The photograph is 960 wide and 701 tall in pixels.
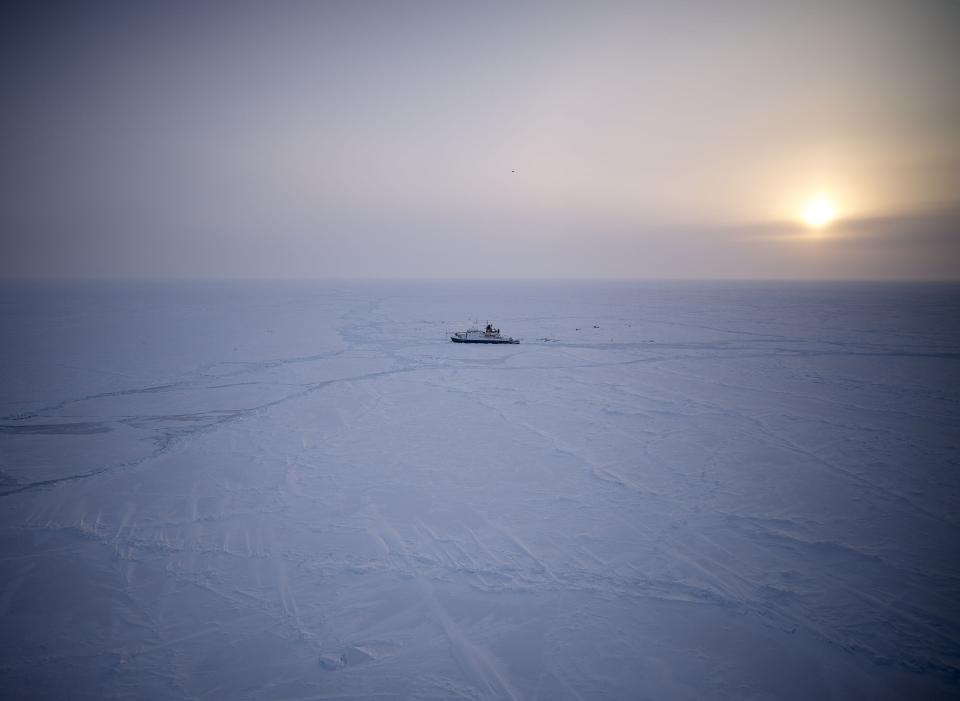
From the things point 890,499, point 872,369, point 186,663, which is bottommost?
point 186,663

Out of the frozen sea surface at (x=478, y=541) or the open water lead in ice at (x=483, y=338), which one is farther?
the open water lead in ice at (x=483, y=338)

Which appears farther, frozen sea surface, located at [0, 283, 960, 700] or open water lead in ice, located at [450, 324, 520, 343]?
open water lead in ice, located at [450, 324, 520, 343]

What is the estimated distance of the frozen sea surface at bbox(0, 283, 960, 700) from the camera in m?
5.28

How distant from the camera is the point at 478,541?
25.0 feet

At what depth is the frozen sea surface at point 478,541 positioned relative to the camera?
5281 millimetres

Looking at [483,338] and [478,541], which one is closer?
[478,541]

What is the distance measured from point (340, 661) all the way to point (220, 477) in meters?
6.11

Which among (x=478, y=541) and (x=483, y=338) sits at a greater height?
(x=483, y=338)

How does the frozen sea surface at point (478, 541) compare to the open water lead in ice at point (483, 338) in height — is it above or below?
below

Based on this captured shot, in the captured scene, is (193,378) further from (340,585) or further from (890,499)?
(890,499)

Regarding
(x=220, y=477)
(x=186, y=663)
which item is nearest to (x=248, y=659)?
(x=186, y=663)

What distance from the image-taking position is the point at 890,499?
879 cm

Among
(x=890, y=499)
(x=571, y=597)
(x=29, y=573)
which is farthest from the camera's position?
(x=890, y=499)

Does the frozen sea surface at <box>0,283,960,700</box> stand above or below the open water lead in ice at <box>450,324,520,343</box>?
below
